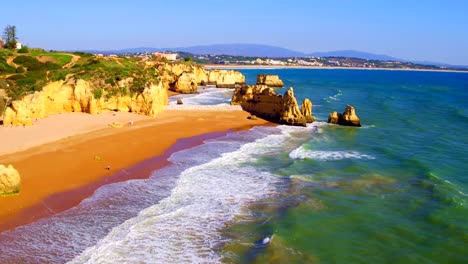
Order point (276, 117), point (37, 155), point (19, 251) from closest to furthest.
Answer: point (19, 251) < point (37, 155) < point (276, 117)

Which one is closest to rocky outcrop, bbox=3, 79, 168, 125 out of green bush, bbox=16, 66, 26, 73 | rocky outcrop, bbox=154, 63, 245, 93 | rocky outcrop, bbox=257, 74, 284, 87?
green bush, bbox=16, 66, 26, 73

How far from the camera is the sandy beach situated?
60.0ft

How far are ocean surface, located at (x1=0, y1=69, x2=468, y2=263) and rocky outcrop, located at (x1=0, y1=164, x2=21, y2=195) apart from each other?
3101 millimetres

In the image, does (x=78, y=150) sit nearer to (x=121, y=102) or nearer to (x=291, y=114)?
(x=121, y=102)

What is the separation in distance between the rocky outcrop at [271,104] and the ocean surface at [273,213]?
32.9 ft

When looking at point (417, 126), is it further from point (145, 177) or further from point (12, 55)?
point (12, 55)

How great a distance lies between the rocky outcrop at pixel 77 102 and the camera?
100ft

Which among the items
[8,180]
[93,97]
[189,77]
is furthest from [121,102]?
[189,77]

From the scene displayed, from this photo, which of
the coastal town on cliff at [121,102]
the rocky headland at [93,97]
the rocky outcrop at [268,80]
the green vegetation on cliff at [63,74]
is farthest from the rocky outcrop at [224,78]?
the rocky headland at [93,97]

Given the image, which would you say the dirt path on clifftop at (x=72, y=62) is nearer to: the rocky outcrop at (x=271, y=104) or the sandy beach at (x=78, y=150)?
the sandy beach at (x=78, y=150)

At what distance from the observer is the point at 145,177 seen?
2264 cm

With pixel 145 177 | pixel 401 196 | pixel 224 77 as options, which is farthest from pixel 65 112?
pixel 224 77

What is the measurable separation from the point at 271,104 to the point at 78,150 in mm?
22234

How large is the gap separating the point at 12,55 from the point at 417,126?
4476 cm
